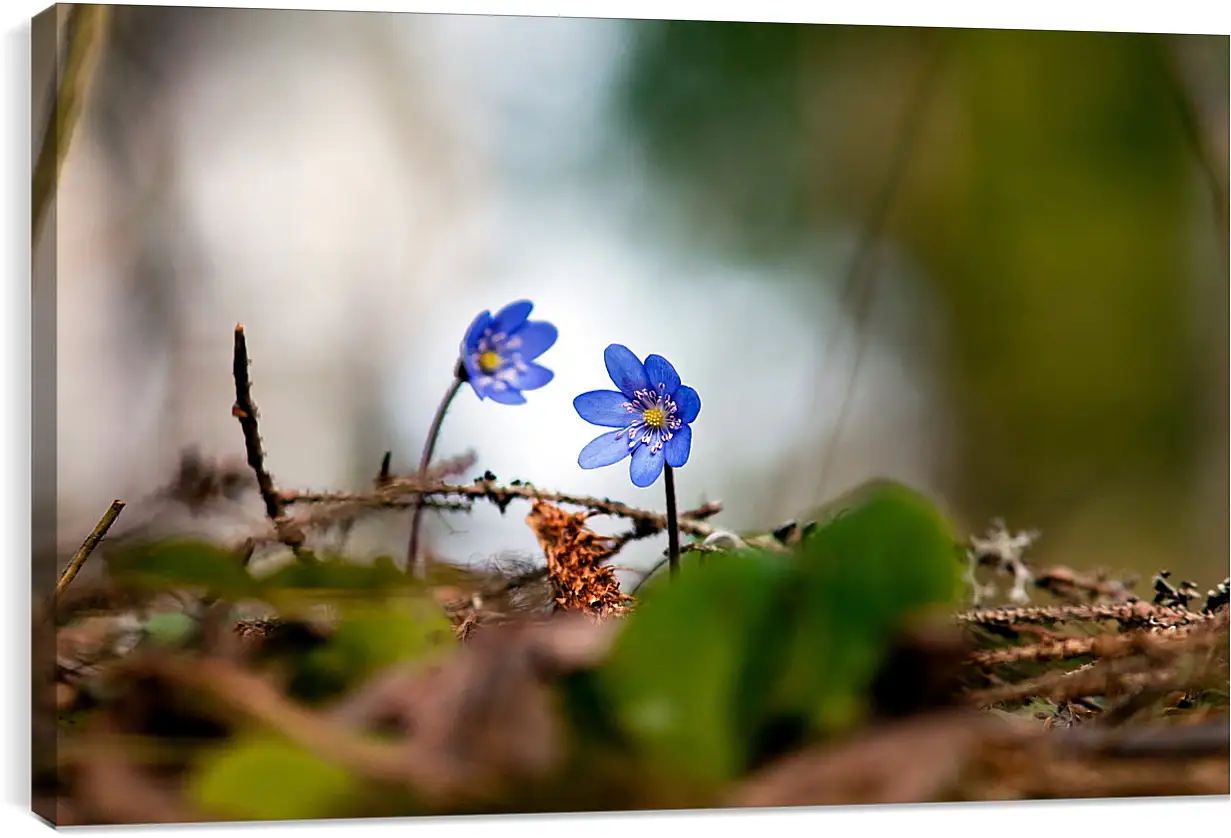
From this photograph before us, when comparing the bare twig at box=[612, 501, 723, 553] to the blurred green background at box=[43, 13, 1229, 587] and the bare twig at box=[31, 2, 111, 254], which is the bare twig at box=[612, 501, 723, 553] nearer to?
the blurred green background at box=[43, 13, 1229, 587]

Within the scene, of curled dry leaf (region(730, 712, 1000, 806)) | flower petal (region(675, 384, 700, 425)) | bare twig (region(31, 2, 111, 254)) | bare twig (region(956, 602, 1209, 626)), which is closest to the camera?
curled dry leaf (region(730, 712, 1000, 806))

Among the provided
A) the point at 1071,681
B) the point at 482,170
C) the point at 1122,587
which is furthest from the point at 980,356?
the point at 1071,681

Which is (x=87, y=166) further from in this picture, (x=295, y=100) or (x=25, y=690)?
(x=25, y=690)

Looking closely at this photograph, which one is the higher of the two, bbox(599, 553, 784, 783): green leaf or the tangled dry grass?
bbox(599, 553, 784, 783): green leaf

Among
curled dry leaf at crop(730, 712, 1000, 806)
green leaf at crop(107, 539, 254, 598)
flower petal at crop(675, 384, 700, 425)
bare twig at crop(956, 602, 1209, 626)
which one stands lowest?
bare twig at crop(956, 602, 1209, 626)

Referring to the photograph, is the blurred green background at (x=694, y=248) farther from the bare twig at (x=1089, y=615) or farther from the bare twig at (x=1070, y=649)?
the bare twig at (x=1070, y=649)

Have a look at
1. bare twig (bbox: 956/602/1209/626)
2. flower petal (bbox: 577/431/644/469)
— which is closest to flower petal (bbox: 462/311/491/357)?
flower petal (bbox: 577/431/644/469)
